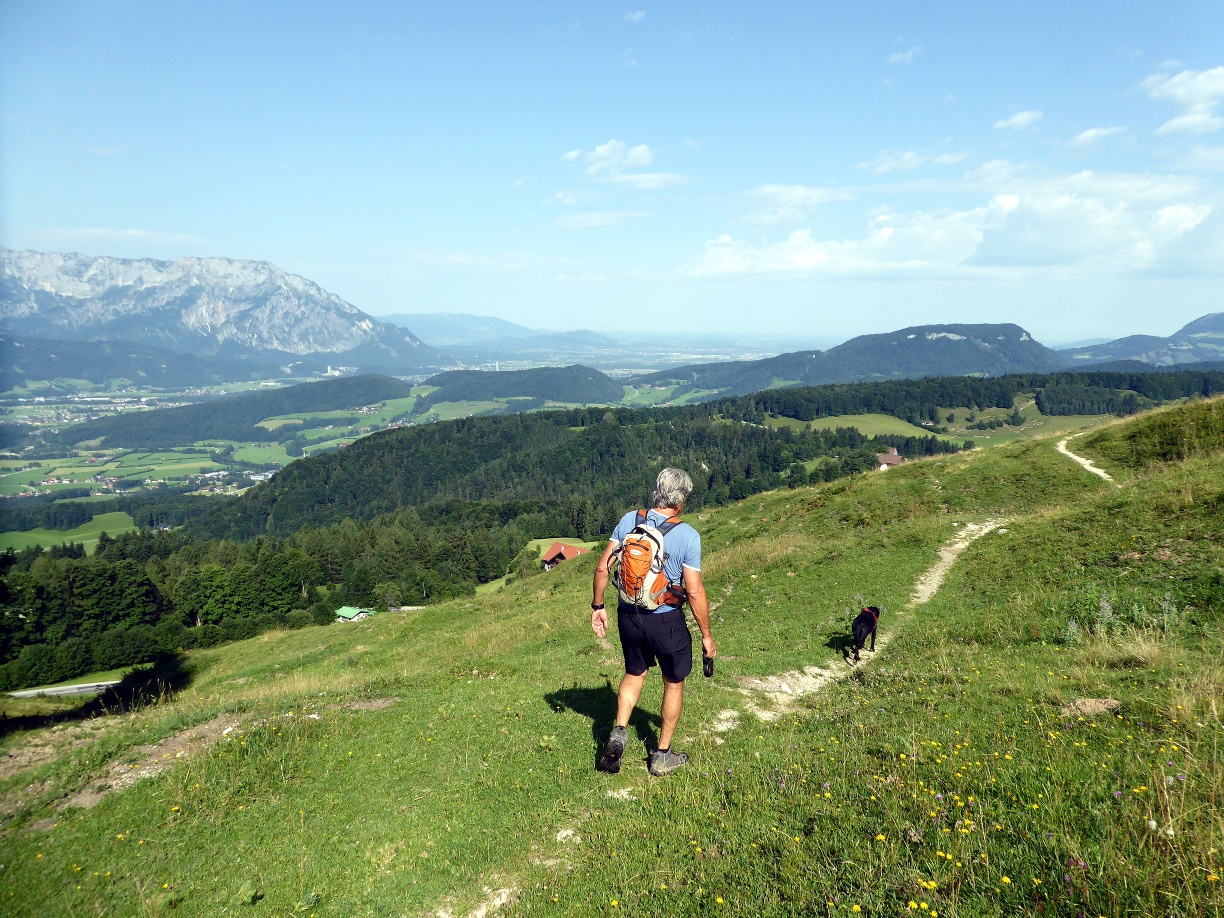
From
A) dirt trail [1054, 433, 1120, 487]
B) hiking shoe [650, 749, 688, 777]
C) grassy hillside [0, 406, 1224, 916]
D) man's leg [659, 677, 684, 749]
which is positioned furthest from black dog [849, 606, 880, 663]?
dirt trail [1054, 433, 1120, 487]

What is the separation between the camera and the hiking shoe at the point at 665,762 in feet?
24.5

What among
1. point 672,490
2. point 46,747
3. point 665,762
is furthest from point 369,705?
point 672,490

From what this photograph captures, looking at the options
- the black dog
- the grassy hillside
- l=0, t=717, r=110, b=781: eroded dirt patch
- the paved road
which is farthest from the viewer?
the paved road

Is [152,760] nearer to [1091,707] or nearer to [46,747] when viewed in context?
[46,747]

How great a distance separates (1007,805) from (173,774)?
10.5 m

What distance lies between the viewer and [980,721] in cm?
767

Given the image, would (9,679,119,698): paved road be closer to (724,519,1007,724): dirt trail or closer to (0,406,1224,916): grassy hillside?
(0,406,1224,916): grassy hillside

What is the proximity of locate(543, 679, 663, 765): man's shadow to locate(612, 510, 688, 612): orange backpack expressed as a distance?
2934 millimetres

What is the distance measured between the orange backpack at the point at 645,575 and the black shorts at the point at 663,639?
0.18m

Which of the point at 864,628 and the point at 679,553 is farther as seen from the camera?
the point at 864,628

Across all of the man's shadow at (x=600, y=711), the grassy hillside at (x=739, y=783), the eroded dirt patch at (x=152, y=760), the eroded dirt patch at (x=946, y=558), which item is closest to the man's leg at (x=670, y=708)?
the grassy hillside at (x=739, y=783)

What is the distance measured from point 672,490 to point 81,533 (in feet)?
724

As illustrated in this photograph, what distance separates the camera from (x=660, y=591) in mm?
6875

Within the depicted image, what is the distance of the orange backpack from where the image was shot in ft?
22.5
